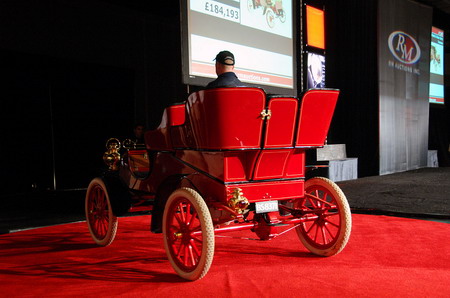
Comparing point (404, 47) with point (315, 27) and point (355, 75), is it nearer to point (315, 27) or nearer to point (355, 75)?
point (355, 75)

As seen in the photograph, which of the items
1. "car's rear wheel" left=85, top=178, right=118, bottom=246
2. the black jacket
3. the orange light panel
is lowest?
"car's rear wheel" left=85, top=178, right=118, bottom=246

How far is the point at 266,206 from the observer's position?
2066mm

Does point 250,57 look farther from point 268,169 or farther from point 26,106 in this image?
point 26,106

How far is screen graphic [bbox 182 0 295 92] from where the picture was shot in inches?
149

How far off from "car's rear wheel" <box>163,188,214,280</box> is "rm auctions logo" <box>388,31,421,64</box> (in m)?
7.48

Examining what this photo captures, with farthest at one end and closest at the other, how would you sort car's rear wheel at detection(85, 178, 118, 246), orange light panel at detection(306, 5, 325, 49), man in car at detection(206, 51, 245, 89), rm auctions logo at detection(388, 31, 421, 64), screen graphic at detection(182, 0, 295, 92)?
rm auctions logo at detection(388, 31, 421, 64), orange light panel at detection(306, 5, 325, 49), screen graphic at detection(182, 0, 295, 92), car's rear wheel at detection(85, 178, 118, 246), man in car at detection(206, 51, 245, 89)

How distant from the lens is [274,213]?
2225 mm

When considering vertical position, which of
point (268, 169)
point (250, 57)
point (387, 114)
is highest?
point (250, 57)

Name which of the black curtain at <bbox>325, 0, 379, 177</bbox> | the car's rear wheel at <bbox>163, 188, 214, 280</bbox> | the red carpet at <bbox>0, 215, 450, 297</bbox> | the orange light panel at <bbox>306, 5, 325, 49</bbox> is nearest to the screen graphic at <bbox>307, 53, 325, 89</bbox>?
the orange light panel at <bbox>306, 5, 325, 49</bbox>

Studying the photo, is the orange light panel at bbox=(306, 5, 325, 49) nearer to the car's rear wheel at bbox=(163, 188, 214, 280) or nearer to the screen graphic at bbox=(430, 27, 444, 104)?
the screen graphic at bbox=(430, 27, 444, 104)

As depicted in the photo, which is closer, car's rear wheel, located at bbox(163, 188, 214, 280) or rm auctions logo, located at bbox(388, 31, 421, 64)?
car's rear wheel, located at bbox(163, 188, 214, 280)

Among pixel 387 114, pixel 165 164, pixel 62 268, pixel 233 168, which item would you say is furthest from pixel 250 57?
pixel 387 114

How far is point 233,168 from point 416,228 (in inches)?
76.6

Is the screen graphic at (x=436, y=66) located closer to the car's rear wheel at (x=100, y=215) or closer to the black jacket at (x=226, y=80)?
the black jacket at (x=226, y=80)
